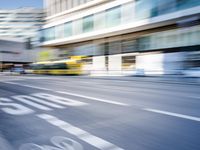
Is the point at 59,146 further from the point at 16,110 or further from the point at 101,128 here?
the point at 16,110

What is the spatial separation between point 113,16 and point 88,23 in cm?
660

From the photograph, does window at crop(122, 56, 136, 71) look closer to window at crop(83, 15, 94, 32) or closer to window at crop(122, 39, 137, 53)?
window at crop(122, 39, 137, 53)

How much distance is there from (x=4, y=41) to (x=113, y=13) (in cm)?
6170

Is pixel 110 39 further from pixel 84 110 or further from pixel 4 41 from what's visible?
pixel 4 41

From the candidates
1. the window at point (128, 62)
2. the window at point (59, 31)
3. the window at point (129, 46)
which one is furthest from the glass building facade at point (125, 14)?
the window at point (128, 62)

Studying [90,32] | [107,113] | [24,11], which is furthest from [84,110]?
[24,11]

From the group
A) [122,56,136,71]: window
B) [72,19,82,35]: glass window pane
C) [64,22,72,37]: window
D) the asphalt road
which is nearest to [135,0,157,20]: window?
[122,56,136,71]: window

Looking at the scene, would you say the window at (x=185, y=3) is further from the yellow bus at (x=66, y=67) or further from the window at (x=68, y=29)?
the window at (x=68, y=29)

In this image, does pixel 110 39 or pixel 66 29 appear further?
pixel 66 29

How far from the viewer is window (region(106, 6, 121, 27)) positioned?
35469 mm

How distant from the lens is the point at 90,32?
40406 millimetres

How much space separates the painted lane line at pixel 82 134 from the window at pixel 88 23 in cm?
3674

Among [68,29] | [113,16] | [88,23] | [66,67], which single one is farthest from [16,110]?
[68,29]

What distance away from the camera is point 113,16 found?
120 feet
